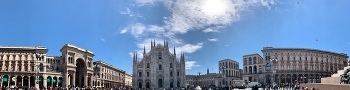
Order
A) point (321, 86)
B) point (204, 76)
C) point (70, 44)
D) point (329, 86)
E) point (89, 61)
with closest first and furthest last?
point (329, 86)
point (321, 86)
point (70, 44)
point (89, 61)
point (204, 76)

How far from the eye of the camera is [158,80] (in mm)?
82125

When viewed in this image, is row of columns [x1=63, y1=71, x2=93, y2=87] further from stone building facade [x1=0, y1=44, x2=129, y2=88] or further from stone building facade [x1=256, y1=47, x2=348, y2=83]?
stone building facade [x1=256, y1=47, x2=348, y2=83]

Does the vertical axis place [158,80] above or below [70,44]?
below

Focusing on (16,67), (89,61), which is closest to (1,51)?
(16,67)

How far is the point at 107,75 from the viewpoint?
3509 inches

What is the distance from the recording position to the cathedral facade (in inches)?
3199

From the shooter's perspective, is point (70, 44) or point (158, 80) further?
point (158, 80)

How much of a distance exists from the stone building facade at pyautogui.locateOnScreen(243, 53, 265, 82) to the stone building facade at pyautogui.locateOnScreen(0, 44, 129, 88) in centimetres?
3855

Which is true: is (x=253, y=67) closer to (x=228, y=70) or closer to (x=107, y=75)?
(x=228, y=70)

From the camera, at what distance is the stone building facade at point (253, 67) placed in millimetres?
73375

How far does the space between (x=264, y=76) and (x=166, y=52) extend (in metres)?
26.3

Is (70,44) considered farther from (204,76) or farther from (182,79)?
(204,76)

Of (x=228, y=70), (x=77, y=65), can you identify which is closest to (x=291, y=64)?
(x=228, y=70)

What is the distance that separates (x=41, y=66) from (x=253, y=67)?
48091 mm
